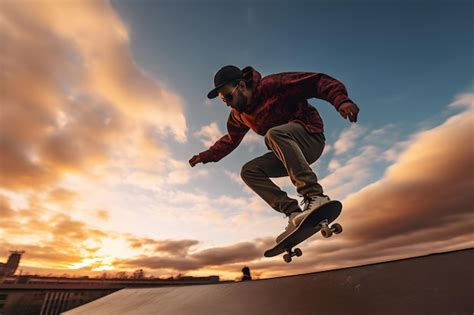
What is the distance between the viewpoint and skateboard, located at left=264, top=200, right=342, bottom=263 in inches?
104

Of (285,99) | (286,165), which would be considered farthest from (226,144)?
(286,165)

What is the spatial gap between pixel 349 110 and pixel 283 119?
107 centimetres

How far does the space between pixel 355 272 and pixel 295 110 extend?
2.24 meters

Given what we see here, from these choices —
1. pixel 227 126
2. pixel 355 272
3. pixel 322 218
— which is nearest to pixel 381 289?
pixel 355 272

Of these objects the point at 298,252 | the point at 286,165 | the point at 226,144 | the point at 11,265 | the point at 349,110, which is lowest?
the point at 298,252

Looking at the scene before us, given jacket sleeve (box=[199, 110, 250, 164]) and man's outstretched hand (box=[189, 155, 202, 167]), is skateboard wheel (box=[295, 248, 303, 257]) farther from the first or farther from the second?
man's outstretched hand (box=[189, 155, 202, 167])

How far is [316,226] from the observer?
9.58 ft

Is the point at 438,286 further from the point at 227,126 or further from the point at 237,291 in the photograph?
the point at 227,126

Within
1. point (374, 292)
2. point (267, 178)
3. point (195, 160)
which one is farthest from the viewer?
point (195, 160)

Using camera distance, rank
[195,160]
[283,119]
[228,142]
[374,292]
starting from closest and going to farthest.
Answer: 1. [374,292]
2. [283,119]
3. [228,142]
4. [195,160]

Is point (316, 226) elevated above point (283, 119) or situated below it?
below

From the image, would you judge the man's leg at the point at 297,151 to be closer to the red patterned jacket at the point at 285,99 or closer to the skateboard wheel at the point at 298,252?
the red patterned jacket at the point at 285,99

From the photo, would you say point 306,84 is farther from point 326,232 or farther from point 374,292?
point 374,292

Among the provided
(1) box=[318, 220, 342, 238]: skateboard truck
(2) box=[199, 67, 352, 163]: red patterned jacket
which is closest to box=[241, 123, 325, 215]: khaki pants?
(2) box=[199, 67, 352, 163]: red patterned jacket
